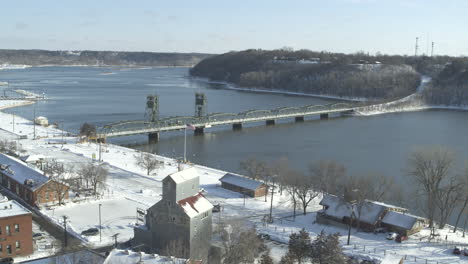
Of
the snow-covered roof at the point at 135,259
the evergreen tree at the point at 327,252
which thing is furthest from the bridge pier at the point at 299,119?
the snow-covered roof at the point at 135,259

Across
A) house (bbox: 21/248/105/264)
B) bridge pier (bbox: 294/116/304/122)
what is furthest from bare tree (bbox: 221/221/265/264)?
bridge pier (bbox: 294/116/304/122)

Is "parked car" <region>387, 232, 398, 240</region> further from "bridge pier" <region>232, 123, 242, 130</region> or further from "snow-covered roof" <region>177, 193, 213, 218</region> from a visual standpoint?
"bridge pier" <region>232, 123, 242, 130</region>

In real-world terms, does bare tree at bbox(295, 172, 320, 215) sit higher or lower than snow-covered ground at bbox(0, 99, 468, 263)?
higher

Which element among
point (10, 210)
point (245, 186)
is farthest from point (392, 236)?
point (10, 210)

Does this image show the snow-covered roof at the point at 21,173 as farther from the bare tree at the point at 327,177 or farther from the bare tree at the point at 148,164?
the bare tree at the point at 327,177

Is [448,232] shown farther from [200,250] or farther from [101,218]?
[101,218]

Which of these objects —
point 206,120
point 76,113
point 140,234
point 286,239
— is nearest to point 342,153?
point 206,120

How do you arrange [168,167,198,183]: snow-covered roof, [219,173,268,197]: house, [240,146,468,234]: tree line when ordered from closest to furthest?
1. [168,167,198,183]: snow-covered roof
2. [240,146,468,234]: tree line
3. [219,173,268,197]: house

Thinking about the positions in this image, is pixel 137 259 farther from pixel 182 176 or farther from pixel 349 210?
pixel 349 210
